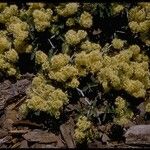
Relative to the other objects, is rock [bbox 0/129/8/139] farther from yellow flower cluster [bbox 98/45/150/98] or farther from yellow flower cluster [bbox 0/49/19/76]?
yellow flower cluster [bbox 98/45/150/98]

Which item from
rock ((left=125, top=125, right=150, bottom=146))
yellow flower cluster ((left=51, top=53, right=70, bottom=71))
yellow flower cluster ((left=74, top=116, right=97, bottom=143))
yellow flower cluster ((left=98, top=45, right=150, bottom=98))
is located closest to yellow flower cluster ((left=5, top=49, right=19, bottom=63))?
yellow flower cluster ((left=51, top=53, right=70, bottom=71))

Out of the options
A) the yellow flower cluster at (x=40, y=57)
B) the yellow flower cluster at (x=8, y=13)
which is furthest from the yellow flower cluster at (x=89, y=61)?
the yellow flower cluster at (x=8, y=13)

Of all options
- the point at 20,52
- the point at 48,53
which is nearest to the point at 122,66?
the point at 48,53

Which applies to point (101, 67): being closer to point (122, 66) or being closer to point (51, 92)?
point (122, 66)

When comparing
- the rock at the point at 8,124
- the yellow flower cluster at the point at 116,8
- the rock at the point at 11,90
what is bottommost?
the rock at the point at 8,124

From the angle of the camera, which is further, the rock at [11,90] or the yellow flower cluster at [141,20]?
the rock at [11,90]

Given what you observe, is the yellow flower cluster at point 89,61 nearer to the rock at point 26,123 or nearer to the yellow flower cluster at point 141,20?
the yellow flower cluster at point 141,20
